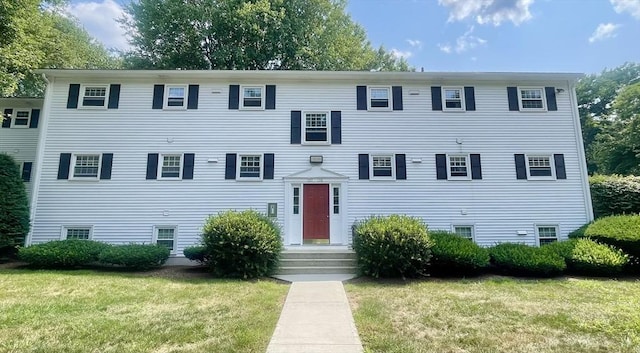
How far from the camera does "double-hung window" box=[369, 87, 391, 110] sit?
1245 cm

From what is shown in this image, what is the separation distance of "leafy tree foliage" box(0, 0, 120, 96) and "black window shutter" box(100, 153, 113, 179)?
3.92m

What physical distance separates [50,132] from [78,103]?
1.36 metres

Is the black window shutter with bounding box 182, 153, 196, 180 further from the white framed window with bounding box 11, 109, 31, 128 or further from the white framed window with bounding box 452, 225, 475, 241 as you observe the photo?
the white framed window with bounding box 452, 225, 475, 241

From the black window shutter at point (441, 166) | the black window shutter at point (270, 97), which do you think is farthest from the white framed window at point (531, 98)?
the black window shutter at point (270, 97)

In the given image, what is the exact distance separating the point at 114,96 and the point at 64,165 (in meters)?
2.92

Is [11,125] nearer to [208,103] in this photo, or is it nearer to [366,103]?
[208,103]

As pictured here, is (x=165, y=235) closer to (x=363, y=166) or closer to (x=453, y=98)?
(x=363, y=166)

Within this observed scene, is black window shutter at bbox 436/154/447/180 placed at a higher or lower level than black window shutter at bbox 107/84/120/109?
lower

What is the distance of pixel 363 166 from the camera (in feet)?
39.2

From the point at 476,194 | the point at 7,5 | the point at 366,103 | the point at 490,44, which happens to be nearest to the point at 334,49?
the point at 366,103

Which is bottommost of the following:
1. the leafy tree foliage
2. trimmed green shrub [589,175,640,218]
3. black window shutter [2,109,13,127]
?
trimmed green shrub [589,175,640,218]

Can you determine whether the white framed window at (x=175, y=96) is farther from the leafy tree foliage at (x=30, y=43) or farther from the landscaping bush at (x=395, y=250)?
the landscaping bush at (x=395, y=250)

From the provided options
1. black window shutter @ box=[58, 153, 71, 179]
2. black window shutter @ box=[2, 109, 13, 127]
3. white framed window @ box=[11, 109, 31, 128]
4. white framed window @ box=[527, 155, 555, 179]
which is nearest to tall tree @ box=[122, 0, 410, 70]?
white framed window @ box=[11, 109, 31, 128]

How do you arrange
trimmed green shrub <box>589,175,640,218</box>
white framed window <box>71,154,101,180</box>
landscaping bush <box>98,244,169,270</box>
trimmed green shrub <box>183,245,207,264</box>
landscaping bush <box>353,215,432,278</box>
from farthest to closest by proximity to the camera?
trimmed green shrub <box>589,175,640,218</box>
white framed window <box>71,154,101,180</box>
trimmed green shrub <box>183,245,207,264</box>
landscaping bush <box>98,244,169,270</box>
landscaping bush <box>353,215,432,278</box>
